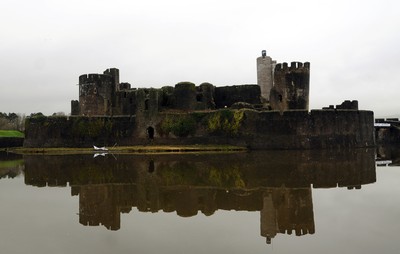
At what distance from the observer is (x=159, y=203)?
11.4 m

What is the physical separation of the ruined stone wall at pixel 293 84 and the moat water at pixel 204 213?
72.3 feet

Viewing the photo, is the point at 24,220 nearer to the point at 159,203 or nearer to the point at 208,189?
the point at 159,203

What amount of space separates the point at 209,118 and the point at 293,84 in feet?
28.3

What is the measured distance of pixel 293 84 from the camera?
38.9 meters

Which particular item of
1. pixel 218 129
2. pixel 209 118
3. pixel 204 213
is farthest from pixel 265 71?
pixel 204 213

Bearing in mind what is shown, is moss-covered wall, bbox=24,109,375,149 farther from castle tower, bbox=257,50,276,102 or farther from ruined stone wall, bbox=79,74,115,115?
castle tower, bbox=257,50,276,102

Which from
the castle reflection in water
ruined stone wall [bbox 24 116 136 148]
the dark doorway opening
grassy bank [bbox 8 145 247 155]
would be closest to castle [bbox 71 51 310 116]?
the dark doorway opening

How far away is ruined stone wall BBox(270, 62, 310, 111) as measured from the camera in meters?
38.9

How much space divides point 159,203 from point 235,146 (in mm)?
23471

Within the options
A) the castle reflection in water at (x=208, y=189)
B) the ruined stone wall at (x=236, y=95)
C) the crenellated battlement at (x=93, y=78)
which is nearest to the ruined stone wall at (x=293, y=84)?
the ruined stone wall at (x=236, y=95)

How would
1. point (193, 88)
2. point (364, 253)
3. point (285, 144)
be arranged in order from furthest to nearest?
1. point (193, 88)
2. point (285, 144)
3. point (364, 253)

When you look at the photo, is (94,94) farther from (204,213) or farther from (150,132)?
(204,213)

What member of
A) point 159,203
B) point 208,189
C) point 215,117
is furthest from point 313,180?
point 215,117

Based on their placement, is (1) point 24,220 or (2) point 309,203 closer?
(1) point 24,220
